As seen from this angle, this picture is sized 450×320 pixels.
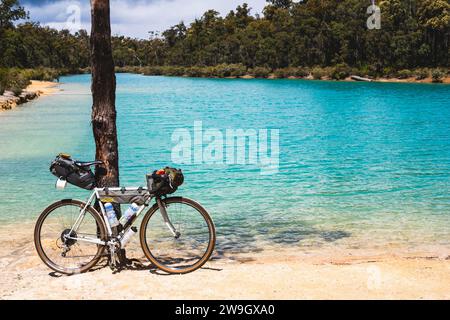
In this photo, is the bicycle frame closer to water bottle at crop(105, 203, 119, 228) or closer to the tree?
water bottle at crop(105, 203, 119, 228)

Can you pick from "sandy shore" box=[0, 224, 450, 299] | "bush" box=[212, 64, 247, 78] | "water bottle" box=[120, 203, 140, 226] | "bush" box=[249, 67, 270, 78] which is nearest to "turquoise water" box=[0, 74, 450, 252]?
"sandy shore" box=[0, 224, 450, 299]

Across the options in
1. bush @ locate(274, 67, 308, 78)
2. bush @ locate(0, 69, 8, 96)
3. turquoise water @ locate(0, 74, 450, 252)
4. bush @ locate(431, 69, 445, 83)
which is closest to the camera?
turquoise water @ locate(0, 74, 450, 252)

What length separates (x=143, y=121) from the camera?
41.8 metres

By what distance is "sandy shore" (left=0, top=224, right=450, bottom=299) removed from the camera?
20.3ft

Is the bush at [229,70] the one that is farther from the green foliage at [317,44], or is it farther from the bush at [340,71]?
the bush at [340,71]

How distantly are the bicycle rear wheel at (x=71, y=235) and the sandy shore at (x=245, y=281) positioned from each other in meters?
0.17

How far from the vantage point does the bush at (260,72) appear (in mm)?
166750

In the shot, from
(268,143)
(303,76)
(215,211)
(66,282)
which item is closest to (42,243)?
(66,282)

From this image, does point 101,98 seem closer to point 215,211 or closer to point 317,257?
point 317,257

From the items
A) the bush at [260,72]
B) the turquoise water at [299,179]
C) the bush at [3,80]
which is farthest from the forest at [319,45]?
the turquoise water at [299,179]

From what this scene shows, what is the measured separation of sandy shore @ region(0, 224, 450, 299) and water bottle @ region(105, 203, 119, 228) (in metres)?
0.59

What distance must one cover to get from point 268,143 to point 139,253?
20715 millimetres

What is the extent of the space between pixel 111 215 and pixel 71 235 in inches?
24.3
